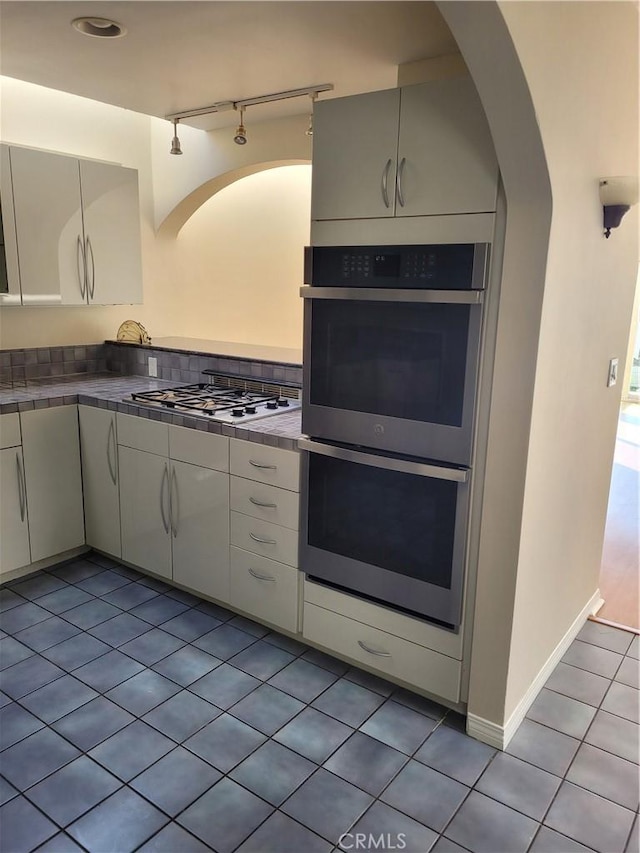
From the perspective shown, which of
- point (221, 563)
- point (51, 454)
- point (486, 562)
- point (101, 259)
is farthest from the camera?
point (101, 259)

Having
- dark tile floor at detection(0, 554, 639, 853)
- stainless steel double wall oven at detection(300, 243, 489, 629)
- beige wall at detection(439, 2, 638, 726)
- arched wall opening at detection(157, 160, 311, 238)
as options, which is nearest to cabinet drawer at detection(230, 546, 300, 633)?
dark tile floor at detection(0, 554, 639, 853)

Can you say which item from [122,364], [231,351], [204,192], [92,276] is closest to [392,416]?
[231,351]

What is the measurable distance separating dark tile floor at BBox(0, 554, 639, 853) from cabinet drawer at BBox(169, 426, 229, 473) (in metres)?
0.73

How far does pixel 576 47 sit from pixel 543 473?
4.11 feet

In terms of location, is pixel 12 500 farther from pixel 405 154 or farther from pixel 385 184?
pixel 405 154

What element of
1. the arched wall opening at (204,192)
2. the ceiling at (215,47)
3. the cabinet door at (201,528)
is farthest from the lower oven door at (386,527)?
the arched wall opening at (204,192)

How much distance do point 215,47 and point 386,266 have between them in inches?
44.4

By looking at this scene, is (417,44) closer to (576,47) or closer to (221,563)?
(576,47)

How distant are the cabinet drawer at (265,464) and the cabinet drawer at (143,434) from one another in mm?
442

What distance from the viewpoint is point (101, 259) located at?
3.41 metres

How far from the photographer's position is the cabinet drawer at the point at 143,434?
2.84m

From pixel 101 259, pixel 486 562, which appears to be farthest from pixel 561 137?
pixel 101 259

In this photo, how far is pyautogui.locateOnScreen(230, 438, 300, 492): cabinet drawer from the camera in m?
2.40

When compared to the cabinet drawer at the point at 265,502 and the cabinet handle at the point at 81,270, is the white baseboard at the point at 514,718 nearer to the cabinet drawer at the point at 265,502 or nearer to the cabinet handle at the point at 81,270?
the cabinet drawer at the point at 265,502
